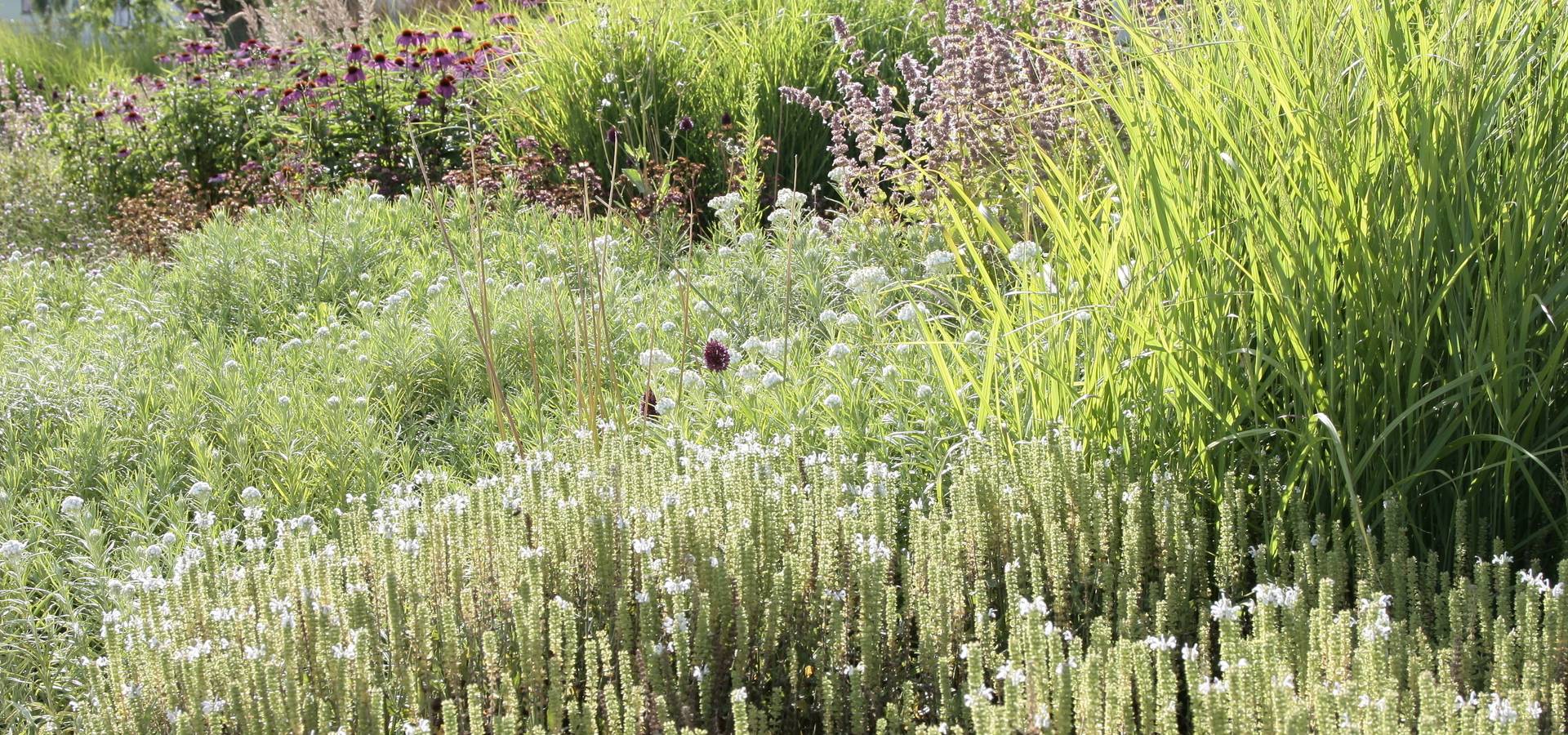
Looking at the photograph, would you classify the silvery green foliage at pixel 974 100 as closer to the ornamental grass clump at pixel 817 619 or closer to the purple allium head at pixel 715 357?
the purple allium head at pixel 715 357

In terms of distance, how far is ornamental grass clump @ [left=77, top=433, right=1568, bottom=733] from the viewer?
183 centimetres

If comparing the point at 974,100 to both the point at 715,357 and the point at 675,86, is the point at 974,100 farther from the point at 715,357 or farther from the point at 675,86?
the point at 675,86

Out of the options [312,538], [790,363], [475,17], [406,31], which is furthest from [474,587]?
[475,17]

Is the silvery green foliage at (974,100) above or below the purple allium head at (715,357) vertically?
above

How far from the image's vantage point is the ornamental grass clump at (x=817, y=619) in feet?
6.01

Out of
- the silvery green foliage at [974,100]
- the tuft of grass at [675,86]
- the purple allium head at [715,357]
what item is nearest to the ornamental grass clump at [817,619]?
the purple allium head at [715,357]

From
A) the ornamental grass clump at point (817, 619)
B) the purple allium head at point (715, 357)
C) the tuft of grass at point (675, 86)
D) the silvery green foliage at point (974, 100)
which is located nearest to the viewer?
the ornamental grass clump at point (817, 619)

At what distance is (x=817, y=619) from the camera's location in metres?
2.35

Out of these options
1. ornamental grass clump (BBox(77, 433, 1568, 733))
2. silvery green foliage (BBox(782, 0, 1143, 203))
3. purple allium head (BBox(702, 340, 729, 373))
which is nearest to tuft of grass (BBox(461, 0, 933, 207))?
silvery green foliage (BBox(782, 0, 1143, 203))

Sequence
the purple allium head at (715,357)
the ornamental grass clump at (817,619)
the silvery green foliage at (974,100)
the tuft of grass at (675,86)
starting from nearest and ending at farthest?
the ornamental grass clump at (817,619) → the purple allium head at (715,357) → the silvery green foliage at (974,100) → the tuft of grass at (675,86)

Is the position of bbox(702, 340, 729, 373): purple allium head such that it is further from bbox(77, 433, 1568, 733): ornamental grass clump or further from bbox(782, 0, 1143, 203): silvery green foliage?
bbox(782, 0, 1143, 203): silvery green foliage

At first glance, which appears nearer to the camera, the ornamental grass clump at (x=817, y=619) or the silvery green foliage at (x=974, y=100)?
the ornamental grass clump at (x=817, y=619)

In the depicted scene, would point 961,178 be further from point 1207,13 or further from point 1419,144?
point 1419,144

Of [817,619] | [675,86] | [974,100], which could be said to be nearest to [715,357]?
[817,619]
